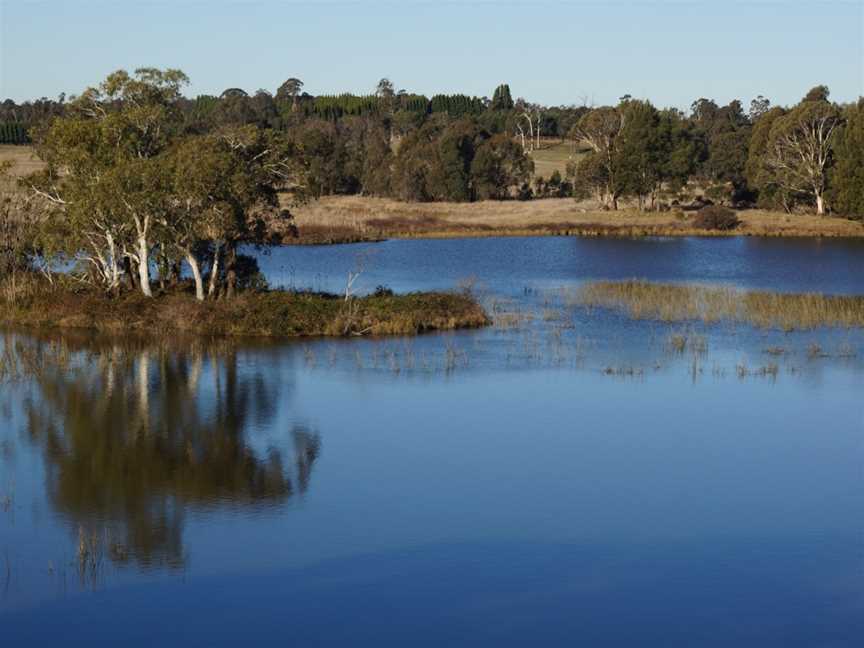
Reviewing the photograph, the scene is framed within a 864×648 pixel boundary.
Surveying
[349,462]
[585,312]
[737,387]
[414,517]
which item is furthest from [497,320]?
[414,517]

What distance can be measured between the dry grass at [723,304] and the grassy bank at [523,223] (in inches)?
1135

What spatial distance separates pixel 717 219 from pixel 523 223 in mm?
13156

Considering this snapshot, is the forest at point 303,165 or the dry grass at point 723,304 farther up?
the forest at point 303,165

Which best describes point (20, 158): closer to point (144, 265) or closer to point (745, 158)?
point (745, 158)

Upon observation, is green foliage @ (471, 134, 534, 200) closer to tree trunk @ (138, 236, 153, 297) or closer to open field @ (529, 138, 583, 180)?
open field @ (529, 138, 583, 180)

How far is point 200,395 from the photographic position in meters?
30.3

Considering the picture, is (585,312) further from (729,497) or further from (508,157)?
(508,157)

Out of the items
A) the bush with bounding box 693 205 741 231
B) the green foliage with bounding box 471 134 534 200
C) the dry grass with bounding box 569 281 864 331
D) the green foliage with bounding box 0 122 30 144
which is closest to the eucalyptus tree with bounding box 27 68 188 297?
the dry grass with bounding box 569 281 864 331

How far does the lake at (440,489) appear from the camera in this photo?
1666cm

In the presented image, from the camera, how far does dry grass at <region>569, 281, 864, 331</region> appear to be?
1624 inches

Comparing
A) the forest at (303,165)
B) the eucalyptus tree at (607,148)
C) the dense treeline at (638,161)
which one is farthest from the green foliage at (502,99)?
the eucalyptus tree at (607,148)

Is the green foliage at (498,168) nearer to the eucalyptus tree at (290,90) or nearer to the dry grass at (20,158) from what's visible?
the dry grass at (20,158)

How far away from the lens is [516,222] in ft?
281

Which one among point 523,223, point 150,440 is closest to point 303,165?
point 150,440
